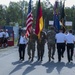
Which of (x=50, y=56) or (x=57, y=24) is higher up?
(x=57, y=24)

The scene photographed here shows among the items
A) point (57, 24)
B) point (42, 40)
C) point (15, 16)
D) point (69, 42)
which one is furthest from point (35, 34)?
point (15, 16)

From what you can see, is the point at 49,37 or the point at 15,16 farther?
the point at 15,16

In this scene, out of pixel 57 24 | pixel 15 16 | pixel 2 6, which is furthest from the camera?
pixel 2 6

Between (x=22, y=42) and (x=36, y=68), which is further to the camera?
(x=22, y=42)

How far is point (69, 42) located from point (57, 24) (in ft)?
28.4

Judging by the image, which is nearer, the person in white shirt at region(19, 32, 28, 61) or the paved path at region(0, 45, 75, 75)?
the paved path at region(0, 45, 75, 75)

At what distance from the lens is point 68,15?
104938 millimetres

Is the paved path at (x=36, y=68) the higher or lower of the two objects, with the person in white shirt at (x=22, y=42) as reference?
lower

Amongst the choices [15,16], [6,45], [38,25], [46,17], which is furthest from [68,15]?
[38,25]

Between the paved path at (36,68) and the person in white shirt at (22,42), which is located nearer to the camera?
the paved path at (36,68)

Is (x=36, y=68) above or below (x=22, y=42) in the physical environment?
below

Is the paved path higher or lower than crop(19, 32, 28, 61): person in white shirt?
lower

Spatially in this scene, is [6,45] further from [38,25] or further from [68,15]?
[68,15]

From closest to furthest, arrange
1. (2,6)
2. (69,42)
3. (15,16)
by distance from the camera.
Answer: (69,42) < (15,16) < (2,6)
